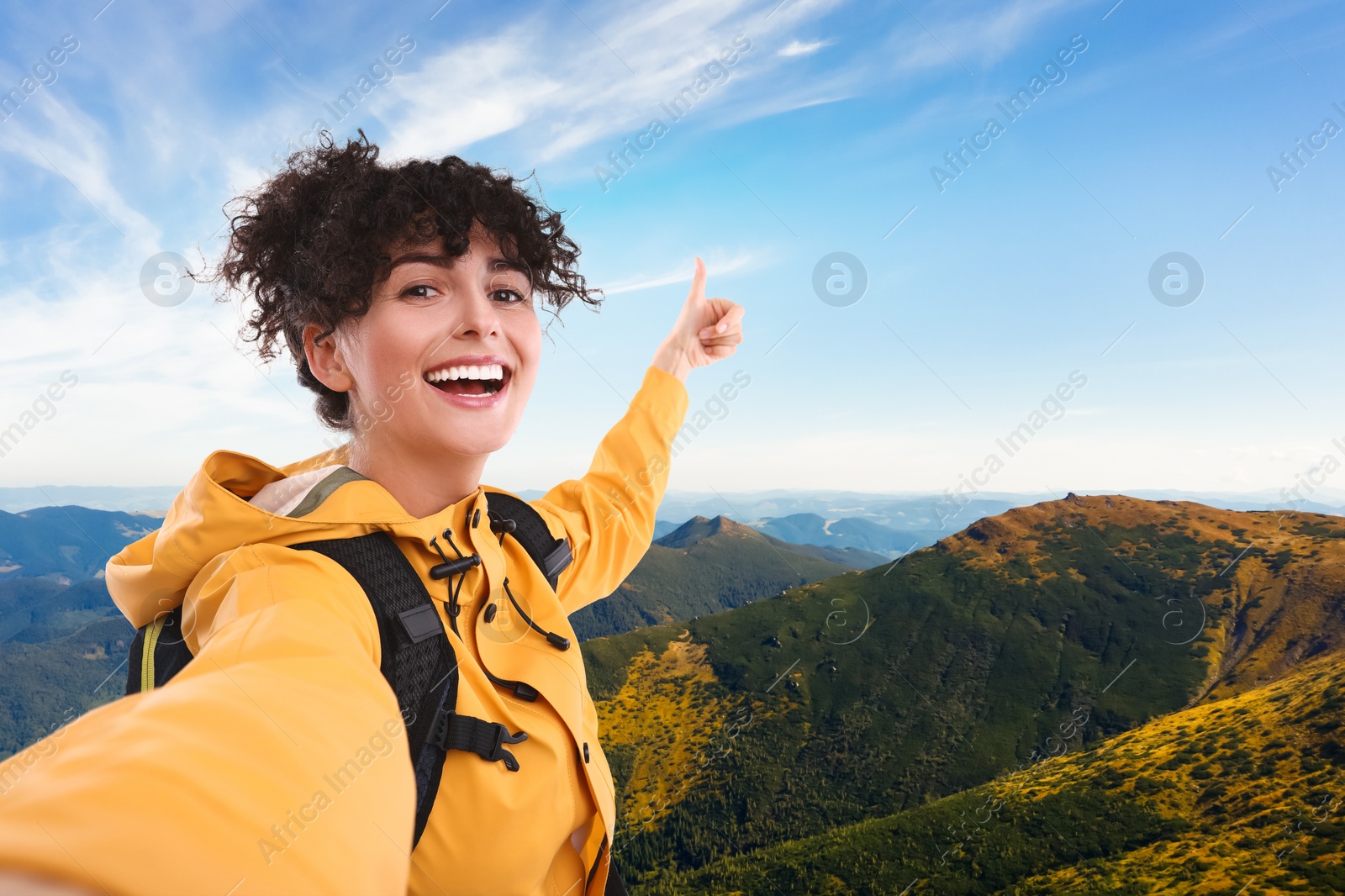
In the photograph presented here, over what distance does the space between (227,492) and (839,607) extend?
383 ft

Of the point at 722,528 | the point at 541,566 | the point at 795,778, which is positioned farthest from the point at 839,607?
the point at 541,566

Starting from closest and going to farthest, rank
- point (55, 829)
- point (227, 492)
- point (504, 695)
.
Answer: point (55, 829), point (227, 492), point (504, 695)

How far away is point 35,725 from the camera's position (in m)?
120

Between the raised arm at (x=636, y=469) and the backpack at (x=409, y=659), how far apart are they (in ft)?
5.33

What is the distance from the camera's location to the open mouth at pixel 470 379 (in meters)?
2.58

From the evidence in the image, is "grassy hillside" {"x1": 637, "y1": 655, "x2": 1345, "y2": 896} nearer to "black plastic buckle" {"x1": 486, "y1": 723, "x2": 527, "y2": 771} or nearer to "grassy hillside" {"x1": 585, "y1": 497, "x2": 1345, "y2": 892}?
"grassy hillside" {"x1": 585, "y1": 497, "x2": 1345, "y2": 892}

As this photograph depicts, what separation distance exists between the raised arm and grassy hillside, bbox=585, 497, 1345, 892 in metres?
79.5

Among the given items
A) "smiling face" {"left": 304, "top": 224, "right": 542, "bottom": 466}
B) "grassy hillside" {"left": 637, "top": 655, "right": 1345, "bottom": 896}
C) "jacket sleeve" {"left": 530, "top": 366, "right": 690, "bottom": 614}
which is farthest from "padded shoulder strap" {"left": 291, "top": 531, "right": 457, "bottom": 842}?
"grassy hillside" {"left": 637, "top": 655, "right": 1345, "bottom": 896}

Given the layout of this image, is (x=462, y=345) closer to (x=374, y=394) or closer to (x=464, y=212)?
(x=374, y=394)

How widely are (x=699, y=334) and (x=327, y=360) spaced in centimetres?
244

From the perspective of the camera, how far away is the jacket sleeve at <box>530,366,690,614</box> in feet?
12.8

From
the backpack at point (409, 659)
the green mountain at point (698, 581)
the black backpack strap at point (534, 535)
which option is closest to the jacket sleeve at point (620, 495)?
the black backpack strap at point (534, 535)
